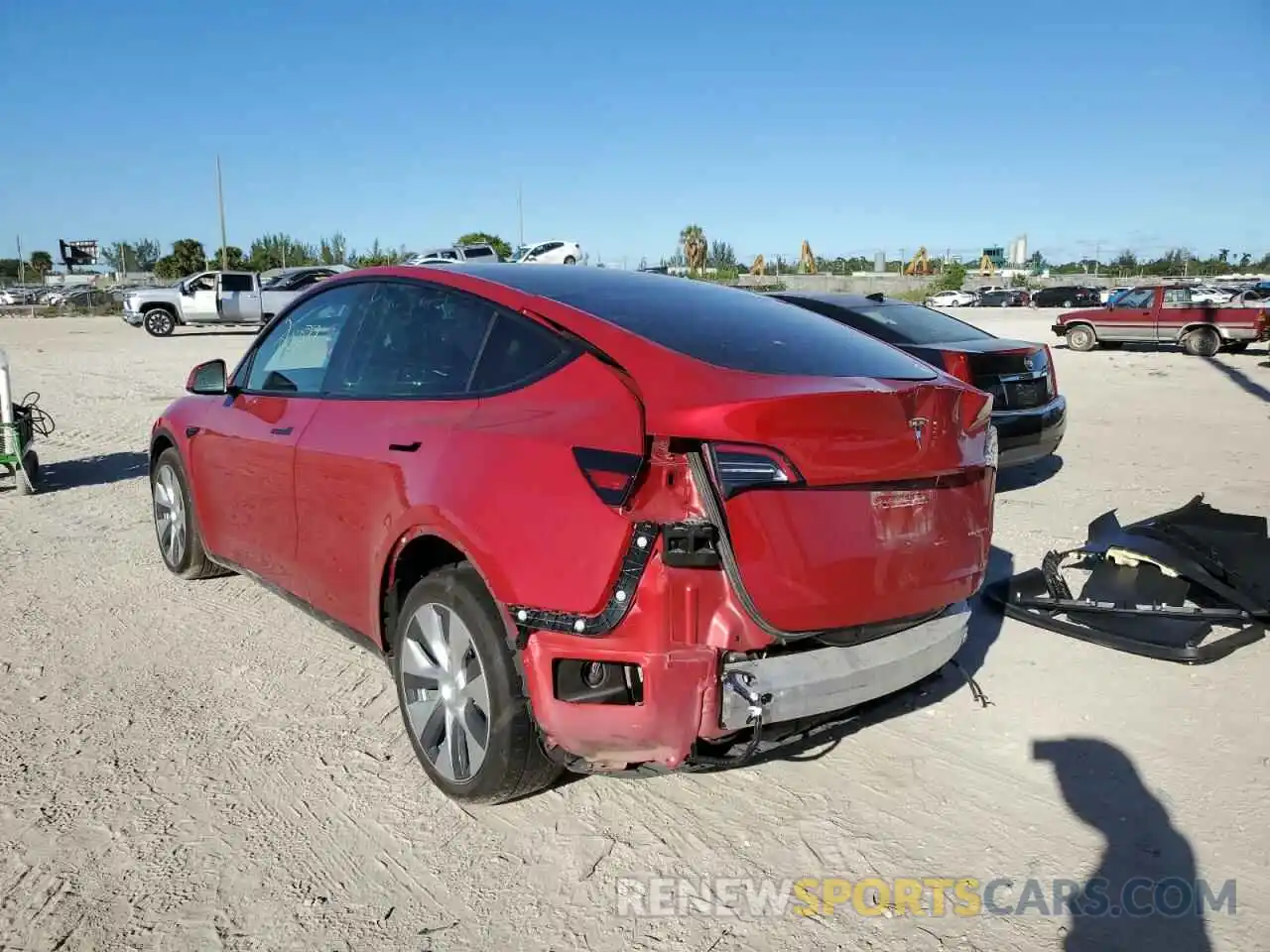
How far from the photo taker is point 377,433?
334 centimetres

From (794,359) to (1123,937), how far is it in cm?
178

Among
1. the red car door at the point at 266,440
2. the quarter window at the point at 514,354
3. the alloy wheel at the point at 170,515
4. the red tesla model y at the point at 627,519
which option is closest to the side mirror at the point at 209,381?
the red car door at the point at 266,440

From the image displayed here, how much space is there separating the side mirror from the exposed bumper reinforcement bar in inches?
126

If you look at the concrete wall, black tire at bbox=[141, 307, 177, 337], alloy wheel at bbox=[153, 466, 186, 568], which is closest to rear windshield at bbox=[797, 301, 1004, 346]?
alloy wheel at bbox=[153, 466, 186, 568]

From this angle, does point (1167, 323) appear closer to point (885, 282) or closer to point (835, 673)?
point (835, 673)

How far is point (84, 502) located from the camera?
23.5ft

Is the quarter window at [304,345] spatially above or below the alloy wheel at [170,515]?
above

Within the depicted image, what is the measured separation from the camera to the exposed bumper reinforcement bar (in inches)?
101

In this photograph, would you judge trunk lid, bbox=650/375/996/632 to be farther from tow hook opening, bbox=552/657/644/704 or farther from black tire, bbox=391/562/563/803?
black tire, bbox=391/562/563/803

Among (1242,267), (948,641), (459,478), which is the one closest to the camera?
(459,478)

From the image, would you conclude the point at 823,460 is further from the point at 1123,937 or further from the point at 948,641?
the point at 1123,937

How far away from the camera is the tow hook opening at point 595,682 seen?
2580 mm

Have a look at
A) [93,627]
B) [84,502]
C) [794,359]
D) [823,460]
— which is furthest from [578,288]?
[84,502]

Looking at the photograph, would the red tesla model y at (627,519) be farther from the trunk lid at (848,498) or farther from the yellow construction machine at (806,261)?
the yellow construction machine at (806,261)
